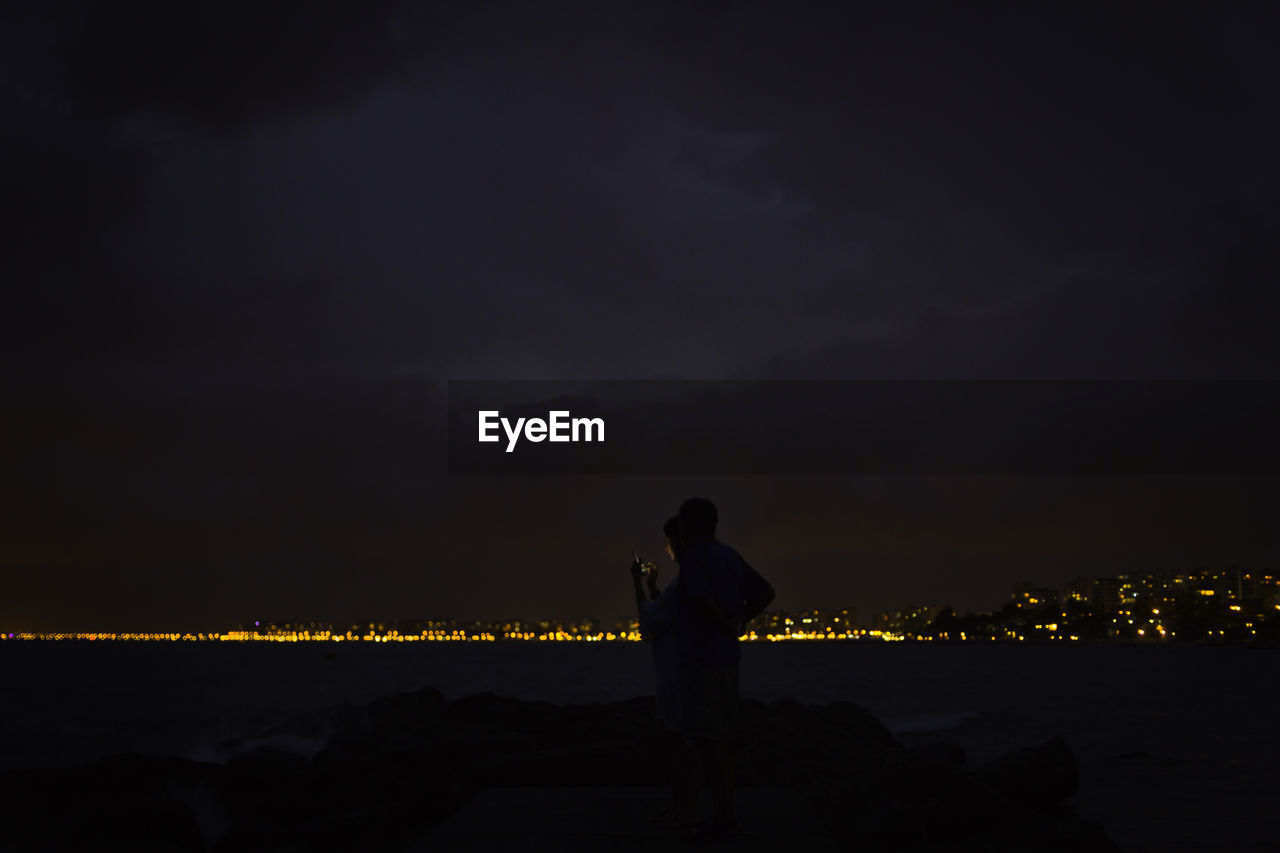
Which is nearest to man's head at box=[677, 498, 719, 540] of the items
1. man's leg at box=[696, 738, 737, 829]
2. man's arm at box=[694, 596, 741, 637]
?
man's arm at box=[694, 596, 741, 637]

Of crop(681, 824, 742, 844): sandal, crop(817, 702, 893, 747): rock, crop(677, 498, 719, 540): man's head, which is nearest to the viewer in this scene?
crop(681, 824, 742, 844): sandal

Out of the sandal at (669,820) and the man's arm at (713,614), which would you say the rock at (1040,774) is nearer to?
the sandal at (669,820)

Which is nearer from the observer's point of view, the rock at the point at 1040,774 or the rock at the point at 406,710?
the rock at the point at 1040,774

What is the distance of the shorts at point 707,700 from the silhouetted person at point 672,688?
10cm

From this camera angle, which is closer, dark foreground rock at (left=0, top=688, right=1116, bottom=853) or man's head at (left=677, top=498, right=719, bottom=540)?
man's head at (left=677, top=498, right=719, bottom=540)

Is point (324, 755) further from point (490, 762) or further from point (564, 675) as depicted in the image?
point (564, 675)

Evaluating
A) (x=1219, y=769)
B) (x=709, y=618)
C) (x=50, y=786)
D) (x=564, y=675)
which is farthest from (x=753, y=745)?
(x=564, y=675)

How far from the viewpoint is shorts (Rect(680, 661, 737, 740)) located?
6.86 m

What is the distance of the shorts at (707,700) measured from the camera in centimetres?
686

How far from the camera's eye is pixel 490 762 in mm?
15477

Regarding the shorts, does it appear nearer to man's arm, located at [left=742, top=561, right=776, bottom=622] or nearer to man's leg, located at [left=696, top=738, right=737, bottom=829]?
man's leg, located at [left=696, top=738, right=737, bottom=829]

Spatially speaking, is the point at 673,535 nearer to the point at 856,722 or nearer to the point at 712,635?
the point at 712,635

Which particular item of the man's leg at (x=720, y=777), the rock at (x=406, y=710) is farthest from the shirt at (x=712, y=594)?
the rock at (x=406, y=710)

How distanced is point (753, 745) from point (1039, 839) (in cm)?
800
